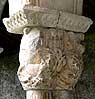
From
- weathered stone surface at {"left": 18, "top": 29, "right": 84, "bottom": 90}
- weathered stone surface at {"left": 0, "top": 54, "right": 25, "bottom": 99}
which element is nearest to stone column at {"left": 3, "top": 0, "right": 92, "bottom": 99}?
weathered stone surface at {"left": 18, "top": 29, "right": 84, "bottom": 90}

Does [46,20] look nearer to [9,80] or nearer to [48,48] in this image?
[48,48]

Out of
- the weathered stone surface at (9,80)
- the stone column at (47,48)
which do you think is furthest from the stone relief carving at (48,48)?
the weathered stone surface at (9,80)

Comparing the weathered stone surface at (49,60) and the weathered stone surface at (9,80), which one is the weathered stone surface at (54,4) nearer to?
the weathered stone surface at (49,60)

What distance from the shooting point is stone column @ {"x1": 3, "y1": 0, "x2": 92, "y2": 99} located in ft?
6.00

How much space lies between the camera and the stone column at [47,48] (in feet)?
6.00

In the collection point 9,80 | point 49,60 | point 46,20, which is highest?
point 46,20

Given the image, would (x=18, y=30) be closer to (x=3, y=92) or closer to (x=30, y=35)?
(x=30, y=35)

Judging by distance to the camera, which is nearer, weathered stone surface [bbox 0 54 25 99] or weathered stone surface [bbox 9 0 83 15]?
weathered stone surface [bbox 9 0 83 15]

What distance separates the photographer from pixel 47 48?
185cm

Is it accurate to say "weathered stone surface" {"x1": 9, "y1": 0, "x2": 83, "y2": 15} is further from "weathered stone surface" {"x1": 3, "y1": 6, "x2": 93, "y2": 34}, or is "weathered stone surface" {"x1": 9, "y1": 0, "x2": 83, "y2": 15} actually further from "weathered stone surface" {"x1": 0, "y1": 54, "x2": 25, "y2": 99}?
"weathered stone surface" {"x1": 0, "y1": 54, "x2": 25, "y2": 99}

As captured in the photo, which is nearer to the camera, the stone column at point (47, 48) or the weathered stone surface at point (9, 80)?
the stone column at point (47, 48)

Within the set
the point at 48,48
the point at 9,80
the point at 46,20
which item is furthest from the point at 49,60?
the point at 9,80

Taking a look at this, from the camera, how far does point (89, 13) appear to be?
3.02 m

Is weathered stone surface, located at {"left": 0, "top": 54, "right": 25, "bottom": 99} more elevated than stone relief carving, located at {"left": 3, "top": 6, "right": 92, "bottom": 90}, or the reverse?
stone relief carving, located at {"left": 3, "top": 6, "right": 92, "bottom": 90}
